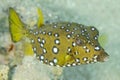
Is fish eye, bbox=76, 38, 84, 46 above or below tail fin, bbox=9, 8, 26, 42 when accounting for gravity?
below

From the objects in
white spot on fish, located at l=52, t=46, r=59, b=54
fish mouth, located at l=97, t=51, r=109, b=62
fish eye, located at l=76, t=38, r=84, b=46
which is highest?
fish eye, located at l=76, t=38, r=84, b=46

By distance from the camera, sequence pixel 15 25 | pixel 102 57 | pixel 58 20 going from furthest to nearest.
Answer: pixel 58 20 < pixel 15 25 < pixel 102 57

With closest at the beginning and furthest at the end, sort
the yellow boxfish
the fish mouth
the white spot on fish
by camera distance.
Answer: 1. the fish mouth
2. the yellow boxfish
3. the white spot on fish

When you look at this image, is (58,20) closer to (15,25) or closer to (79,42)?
(15,25)

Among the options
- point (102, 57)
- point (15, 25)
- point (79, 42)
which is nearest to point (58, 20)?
point (15, 25)

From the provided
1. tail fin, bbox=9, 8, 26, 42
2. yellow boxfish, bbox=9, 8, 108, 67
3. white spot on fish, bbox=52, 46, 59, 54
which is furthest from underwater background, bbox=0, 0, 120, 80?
tail fin, bbox=9, 8, 26, 42

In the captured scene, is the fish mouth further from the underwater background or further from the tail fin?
the tail fin

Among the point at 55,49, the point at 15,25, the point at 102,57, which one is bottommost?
the point at 102,57

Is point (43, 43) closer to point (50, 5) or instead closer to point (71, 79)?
point (71, 79)

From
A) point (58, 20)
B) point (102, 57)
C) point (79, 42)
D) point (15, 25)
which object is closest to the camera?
point (102, 57)
